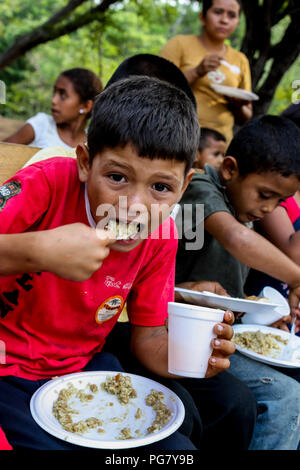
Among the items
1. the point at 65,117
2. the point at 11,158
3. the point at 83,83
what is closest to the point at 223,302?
the point at 11,158

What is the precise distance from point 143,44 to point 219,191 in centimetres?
1751

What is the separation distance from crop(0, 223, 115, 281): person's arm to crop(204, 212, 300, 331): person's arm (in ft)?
3.91

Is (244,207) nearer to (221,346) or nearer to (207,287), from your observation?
(207,287)

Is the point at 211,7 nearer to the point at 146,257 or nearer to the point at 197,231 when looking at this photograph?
the point at 197,231

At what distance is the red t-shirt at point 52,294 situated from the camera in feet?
4.83

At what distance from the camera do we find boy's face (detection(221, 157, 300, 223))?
2.54 m

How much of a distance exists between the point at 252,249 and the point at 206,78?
2.37 m

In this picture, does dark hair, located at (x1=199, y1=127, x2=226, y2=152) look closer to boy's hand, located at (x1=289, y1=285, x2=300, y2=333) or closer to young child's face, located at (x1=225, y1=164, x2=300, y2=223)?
young child's face, located at (x1=225, y1=164, x2=300, y2=223)

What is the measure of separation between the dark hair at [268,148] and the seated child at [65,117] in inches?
76.0

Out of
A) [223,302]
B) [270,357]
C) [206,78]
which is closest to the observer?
[223,302]

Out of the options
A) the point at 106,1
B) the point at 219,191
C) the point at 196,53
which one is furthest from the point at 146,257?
the point at 106,1

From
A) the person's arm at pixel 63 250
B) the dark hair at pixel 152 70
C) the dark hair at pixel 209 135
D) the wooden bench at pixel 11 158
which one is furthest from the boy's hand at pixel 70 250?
the dark hair at pixel 209 135

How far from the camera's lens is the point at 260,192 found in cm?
256

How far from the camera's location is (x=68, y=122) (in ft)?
14.6
